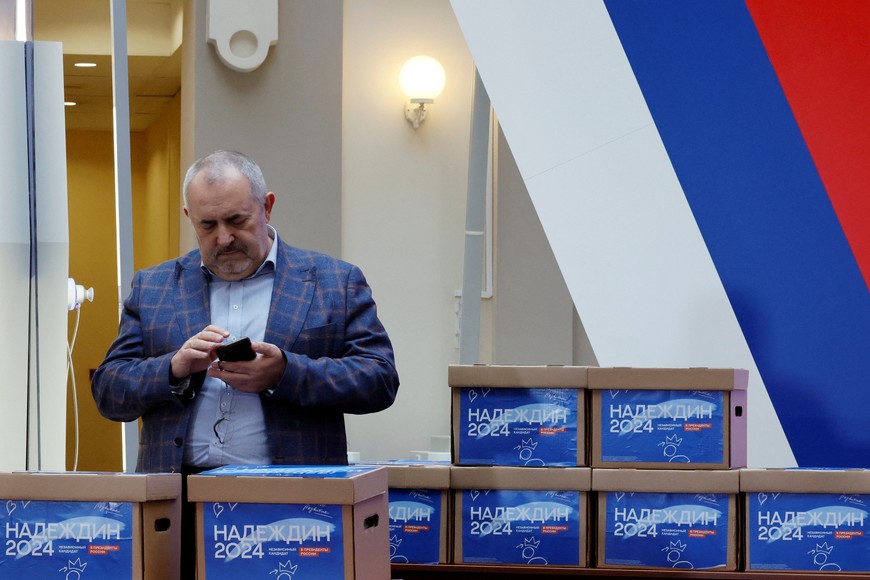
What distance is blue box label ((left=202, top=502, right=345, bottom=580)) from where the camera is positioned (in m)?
1.65

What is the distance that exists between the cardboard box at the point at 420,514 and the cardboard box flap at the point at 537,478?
0.09 meters

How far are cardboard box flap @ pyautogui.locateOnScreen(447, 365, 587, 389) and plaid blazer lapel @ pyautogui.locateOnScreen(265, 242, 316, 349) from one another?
493 millimetres

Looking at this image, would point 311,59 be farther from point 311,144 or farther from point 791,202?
point 791,202

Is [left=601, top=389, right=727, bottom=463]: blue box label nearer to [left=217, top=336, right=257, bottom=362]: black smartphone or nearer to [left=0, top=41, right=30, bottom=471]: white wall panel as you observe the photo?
[left=217, top=336, right=257, bottom=362]: black smartphone

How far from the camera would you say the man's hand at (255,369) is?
1.94m

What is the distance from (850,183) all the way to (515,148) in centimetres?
87

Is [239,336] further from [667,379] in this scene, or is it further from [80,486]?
[667,379]

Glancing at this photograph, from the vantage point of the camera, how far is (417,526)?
8.55 feet

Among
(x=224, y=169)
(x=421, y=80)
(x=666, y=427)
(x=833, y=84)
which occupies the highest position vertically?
(x=421, y=80)

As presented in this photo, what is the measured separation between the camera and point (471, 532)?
8.47 feet

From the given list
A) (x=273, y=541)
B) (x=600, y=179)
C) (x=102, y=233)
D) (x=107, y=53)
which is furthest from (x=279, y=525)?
(x=107, y=53)

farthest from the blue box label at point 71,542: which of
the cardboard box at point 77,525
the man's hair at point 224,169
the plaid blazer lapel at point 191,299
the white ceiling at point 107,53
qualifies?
the white ceiling at point 107,53

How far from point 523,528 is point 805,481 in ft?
1.97

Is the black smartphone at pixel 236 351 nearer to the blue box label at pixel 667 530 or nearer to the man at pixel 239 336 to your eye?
the man at pixel 239 336
